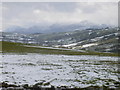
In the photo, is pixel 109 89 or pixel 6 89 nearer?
pixel 6 89

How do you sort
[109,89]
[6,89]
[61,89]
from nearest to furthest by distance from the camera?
[6,89] → [61,89] → [109,89]

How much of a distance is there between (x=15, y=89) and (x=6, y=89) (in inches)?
34.5

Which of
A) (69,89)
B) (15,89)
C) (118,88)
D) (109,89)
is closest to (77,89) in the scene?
(69,89)

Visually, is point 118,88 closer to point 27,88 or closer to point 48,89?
point 48,89

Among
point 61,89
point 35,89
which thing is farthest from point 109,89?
point 35,89

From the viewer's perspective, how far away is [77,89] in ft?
59.0

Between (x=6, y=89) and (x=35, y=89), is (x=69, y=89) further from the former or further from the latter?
(x=6, y=89)

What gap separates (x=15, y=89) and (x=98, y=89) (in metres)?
8.96

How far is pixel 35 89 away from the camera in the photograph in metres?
16.6

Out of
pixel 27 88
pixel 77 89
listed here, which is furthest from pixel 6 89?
pixel 77 89

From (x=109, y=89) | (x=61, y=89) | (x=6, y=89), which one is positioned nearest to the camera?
(x=6, y=89)

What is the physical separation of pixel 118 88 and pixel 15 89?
1181 centimetres

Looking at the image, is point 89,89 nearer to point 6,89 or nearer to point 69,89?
point 69,89

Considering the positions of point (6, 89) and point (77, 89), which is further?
point (77, 89)
